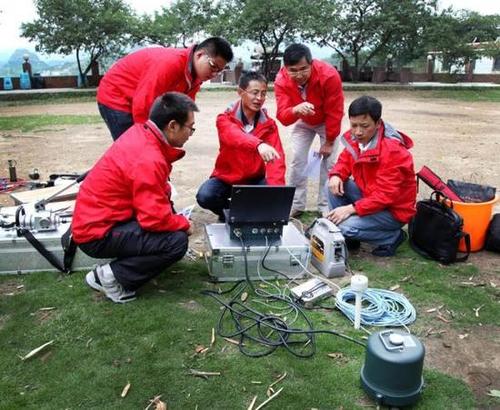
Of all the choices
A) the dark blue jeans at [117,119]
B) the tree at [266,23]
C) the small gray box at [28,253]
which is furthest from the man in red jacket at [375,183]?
the tree at [266,23]

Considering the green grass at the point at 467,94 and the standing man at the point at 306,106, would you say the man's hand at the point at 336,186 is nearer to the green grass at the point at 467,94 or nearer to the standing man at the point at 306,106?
the standing man at the point at 306,106

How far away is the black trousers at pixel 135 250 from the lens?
3.14 m

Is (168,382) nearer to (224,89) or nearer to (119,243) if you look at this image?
(119,243)

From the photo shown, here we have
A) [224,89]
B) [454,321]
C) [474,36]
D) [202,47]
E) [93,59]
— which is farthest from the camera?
[474,36]

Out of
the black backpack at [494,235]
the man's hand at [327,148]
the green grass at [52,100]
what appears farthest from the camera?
the green grass at [52,100]

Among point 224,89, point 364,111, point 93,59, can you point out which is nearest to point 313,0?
point 224,89

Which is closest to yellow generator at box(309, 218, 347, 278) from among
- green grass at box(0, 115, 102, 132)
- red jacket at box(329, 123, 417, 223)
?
red jacket at box(329, 123, 417, 223)

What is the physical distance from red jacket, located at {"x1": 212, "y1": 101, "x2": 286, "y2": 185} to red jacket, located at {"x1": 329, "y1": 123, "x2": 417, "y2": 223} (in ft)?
2.09

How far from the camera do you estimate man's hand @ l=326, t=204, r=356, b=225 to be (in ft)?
13.1

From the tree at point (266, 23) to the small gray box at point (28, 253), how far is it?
24.0m

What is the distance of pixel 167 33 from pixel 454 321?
27244 millimetres

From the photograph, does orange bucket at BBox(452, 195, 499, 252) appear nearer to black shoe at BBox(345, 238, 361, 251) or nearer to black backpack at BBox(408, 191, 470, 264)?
black backpack at BBox(408, 191, 470, 264)

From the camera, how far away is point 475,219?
13.4 feet

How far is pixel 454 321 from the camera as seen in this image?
313 cm
